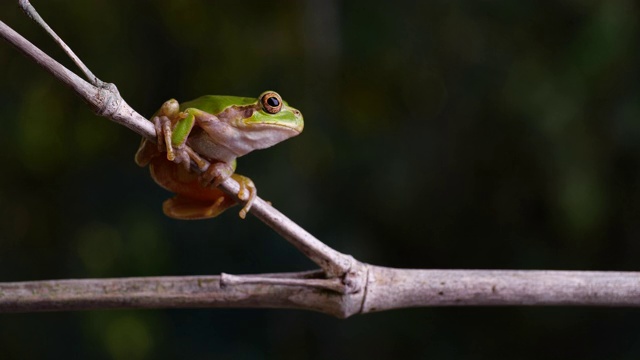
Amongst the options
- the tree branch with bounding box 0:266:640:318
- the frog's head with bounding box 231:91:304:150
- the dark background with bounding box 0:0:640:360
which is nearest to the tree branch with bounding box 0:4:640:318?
the tree branch with bounding box 0:266:640:318

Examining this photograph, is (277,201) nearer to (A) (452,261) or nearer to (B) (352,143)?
(B) (352,143)

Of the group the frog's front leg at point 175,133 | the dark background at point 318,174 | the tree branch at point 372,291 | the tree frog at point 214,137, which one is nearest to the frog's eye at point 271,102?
the tree frog at point 214,137

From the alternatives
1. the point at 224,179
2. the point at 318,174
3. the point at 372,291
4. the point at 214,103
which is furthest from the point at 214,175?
the point at 318,174

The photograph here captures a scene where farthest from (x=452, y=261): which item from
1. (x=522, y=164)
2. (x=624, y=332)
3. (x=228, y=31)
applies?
(x=228, y=31)

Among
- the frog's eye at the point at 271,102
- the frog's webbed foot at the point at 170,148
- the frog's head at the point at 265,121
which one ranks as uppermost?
the frog's eye at the point at 271,102

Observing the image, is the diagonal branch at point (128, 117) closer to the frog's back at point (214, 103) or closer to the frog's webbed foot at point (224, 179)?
the frog's webbed foot at point (224, 179)
